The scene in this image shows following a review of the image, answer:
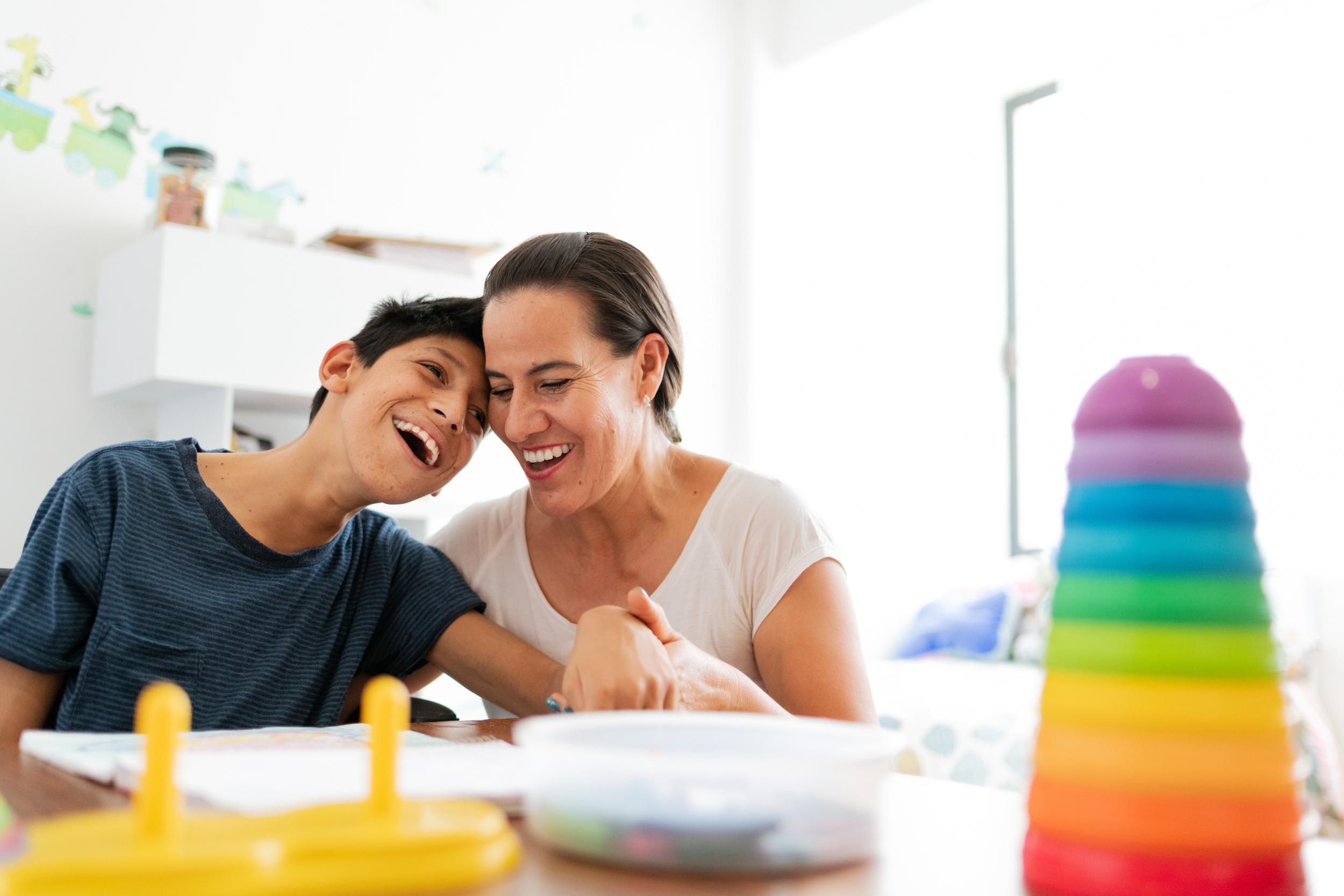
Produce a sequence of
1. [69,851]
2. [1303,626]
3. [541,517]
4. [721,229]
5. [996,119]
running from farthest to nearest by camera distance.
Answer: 1. [996,119]
2. [721,229]
3. [1303,626]
4. [541,517]
5. [69,851]

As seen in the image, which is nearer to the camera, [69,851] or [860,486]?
[69,851]

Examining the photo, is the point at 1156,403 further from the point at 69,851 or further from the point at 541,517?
the point at 541,517

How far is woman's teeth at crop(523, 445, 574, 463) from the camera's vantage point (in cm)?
140

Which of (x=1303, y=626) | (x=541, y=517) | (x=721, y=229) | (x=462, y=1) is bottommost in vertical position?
(x=1303, y=626)

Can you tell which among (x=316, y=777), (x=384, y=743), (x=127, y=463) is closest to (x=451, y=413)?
(x=127, y=463)

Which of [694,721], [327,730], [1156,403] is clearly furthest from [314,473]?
[1156,403]

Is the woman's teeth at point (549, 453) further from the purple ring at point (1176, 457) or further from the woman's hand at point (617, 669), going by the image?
the purple ring at point (1176, 457)

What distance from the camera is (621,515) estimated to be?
151 centimetres

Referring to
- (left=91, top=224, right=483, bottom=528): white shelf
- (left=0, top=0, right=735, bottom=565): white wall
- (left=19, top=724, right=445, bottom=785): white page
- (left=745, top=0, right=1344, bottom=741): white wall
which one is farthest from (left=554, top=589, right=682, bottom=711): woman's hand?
(left=745, top=0, right=1344, bottom=741): white wall

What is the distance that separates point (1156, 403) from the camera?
451 mm

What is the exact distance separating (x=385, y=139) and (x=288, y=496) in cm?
208

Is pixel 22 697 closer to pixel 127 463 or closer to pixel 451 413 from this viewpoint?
pixel 127 463

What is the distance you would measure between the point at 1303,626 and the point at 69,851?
3.59 m

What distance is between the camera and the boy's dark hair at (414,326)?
1402 mm
